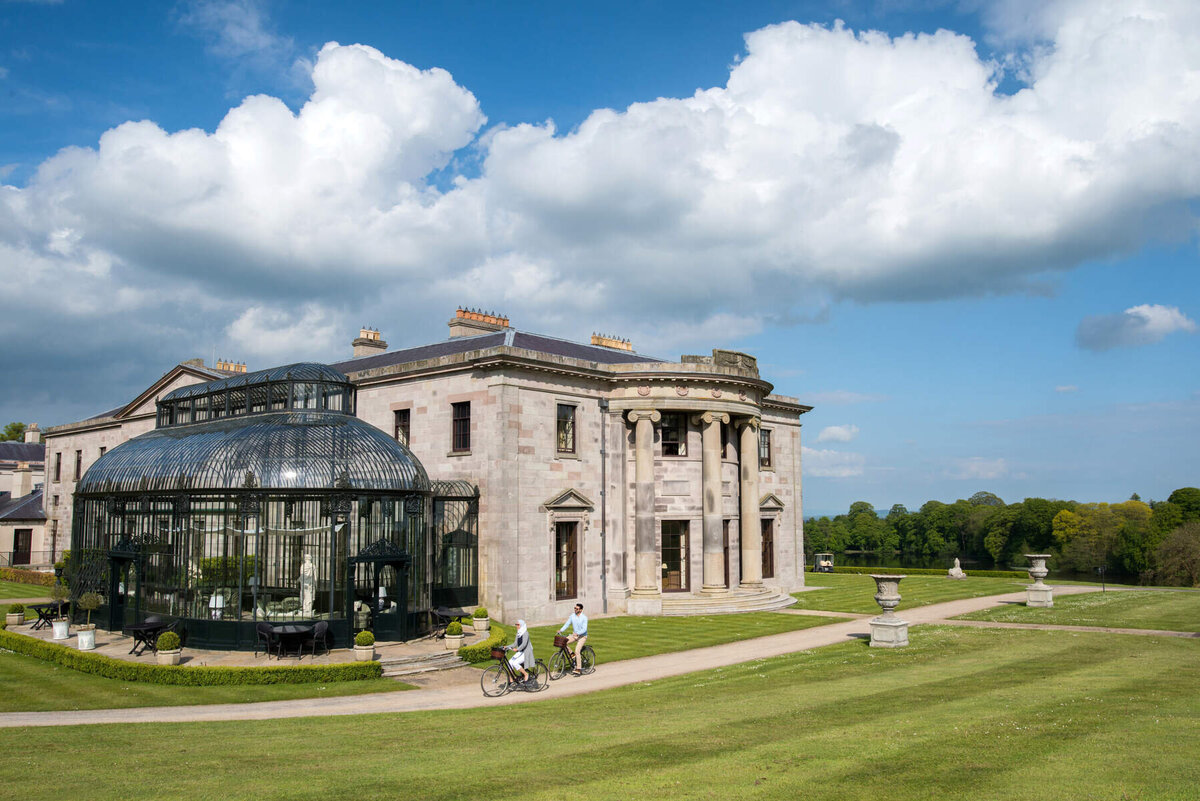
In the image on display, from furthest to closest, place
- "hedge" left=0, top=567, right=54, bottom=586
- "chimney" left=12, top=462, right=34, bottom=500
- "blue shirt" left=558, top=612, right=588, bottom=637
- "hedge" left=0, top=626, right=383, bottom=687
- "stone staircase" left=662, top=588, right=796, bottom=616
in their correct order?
1. "chimney" left=12, top=462, right=34, bottom=500
2. "hedge" left=0, top=567, right=54, bottom=586
3. "stone staircase" left=662, top=588, right=796, bottom=616
4. "blue shirt" left=558, top=612, right=588, bottom=637
5. "hedge" left=0, top=626, right=383, bottom=687

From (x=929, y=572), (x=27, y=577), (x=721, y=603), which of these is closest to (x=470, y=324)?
(x=721, y=603)

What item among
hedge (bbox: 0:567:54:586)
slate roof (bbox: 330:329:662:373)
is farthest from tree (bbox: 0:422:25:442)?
slate roof (bbox: 330:329:662:373)

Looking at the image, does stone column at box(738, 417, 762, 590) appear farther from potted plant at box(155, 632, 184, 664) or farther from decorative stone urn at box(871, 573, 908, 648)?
potted plant at box(155, 632, 184, 664)

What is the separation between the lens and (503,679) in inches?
852

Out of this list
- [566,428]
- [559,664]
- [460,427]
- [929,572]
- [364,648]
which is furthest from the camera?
[929,572]

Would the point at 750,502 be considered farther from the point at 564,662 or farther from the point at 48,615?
the point at 48,615

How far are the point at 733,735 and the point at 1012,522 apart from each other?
124 metres

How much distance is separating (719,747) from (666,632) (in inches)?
685

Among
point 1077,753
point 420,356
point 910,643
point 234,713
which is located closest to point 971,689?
point 1077,753

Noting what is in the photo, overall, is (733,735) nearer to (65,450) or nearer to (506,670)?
(506,670)

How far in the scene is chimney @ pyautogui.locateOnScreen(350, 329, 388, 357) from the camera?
47281mm

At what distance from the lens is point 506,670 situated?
2062 cm

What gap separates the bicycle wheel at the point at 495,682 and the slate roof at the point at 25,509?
55397 millimetres

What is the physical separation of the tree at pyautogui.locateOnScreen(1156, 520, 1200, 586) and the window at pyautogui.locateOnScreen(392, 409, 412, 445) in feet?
206
